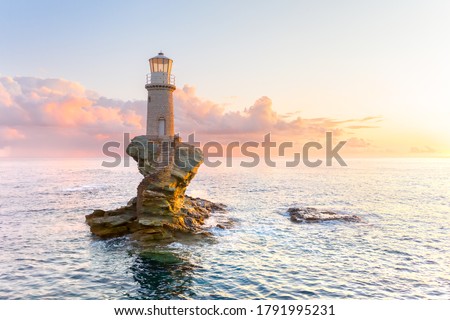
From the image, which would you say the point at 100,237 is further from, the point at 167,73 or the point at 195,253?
the point at 167,73

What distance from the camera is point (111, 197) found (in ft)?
221

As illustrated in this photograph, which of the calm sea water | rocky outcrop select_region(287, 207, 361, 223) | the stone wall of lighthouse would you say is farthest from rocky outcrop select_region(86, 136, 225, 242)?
rocky outcrop select_region(287, 207, 361, 223)

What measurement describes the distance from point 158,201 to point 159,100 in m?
13.8

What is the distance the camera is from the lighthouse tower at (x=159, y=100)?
40594 millimetres

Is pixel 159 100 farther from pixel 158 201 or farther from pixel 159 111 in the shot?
pixel 158 201

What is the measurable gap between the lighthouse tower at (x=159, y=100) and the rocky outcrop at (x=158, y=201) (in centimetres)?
139

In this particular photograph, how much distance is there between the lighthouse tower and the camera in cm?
4059

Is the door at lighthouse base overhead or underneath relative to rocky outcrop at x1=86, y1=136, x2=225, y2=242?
overhead

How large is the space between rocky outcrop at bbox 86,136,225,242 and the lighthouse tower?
1391 mm

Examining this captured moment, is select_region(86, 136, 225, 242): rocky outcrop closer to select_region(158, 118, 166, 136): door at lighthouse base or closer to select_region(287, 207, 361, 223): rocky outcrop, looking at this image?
select_region(158, 118, 166, 136): door at lighthouse base

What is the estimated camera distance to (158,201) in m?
34.2

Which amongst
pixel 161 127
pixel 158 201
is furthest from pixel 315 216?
pixel 161 127

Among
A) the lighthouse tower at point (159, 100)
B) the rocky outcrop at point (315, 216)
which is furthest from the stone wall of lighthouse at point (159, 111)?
the rocky outcrop at point (315, 216)
